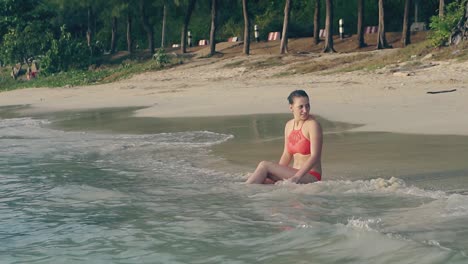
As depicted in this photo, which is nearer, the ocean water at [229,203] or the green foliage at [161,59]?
the ocean water at [229,203]

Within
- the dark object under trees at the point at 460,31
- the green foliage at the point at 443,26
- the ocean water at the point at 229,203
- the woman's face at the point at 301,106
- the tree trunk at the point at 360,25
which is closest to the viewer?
the ocean water at the point at 229,203

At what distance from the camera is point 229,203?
9.38 meters

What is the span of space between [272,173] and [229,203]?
751 mm

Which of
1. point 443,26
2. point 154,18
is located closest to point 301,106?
point 443,26

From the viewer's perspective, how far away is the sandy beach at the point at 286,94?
16328 millimetres

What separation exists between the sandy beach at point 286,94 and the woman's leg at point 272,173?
14.9 ft

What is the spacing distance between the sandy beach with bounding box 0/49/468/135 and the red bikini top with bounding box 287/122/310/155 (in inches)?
175

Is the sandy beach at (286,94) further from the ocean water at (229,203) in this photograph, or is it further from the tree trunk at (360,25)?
the tree trunk at (360,25)

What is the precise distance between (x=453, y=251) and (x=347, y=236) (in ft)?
3.50

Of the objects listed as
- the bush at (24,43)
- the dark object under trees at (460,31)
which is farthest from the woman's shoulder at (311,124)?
the bush at (24,43)

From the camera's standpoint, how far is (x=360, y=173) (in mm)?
10633

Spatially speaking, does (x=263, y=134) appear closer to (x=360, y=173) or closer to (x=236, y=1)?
(x=360, y=173)

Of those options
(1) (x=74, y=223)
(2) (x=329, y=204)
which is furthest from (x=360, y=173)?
(1) (x=74, y=223)

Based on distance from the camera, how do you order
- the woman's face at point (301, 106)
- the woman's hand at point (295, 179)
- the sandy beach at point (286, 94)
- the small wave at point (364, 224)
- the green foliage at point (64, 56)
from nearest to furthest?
the small wave at point (364, 224) → the woman's face at point (301, 106) → the woman's hand at point (295, 179) → the sandy beach at point (286, 94) → the green foliage at point (64, 56)
